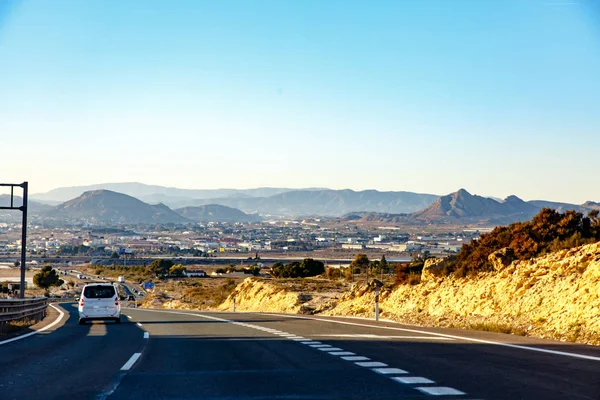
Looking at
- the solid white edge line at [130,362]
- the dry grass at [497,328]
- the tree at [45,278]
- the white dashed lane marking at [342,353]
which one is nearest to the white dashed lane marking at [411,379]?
the white dashed lane marking at [342,353]

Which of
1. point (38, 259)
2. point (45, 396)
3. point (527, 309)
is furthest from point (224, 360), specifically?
point (38, 259)

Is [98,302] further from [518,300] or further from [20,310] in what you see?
[518,300]

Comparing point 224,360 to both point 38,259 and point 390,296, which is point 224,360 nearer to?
point 390,296

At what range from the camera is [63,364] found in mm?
13977

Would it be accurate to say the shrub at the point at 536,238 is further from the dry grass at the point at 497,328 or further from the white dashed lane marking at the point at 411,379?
the white dashed lane marking at the point at 411,379

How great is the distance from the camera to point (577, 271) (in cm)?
2353

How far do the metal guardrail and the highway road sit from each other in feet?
16.0

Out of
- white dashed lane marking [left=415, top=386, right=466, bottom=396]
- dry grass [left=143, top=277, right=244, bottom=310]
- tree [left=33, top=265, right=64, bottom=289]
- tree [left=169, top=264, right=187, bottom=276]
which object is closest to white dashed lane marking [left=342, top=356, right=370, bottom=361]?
white dashed lane marking [left=415, top=386, right=466, bottom=396]

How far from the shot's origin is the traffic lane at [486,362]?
1005cm

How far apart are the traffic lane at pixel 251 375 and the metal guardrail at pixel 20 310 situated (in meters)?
8.47

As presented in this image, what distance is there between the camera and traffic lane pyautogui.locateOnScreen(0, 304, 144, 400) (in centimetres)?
1071

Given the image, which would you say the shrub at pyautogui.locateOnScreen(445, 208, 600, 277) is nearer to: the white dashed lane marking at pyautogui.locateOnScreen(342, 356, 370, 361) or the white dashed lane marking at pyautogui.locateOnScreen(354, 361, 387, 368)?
the white dashed lane marking at pyautogui.locateOnScreen(342, 356, 370, 361)

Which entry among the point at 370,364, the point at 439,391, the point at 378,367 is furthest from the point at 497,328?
the point at 439,391

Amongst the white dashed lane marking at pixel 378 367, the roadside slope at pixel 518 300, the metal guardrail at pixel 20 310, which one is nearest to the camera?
the white dashed lane marking at pixel 378 367
